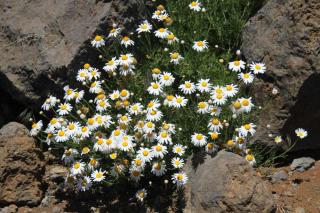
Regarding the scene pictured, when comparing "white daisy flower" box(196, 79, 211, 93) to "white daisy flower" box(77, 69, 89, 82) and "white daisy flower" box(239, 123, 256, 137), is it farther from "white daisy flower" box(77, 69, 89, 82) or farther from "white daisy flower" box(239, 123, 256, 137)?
"white daisy flower" box(77, 69, 89, 82)

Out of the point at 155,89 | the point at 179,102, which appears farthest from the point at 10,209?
the point at 179,102

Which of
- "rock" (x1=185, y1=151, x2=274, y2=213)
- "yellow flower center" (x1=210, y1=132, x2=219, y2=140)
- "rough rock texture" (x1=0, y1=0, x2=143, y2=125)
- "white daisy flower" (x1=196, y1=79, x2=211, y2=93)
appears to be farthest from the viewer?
"rough rock texture" (x1=0, y1=0, x2=143, y2=125)

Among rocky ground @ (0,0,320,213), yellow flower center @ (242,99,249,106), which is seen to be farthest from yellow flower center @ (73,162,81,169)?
yellow flower center @ (242,99,249,106)

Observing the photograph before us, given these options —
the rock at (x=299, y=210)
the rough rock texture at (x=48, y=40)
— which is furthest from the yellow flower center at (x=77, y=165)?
the rock at (x=299, y=210)

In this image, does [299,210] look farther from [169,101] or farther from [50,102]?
[50,102]

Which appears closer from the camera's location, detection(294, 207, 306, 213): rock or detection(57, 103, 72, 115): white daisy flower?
detection(294, 207, 306, 213): rock

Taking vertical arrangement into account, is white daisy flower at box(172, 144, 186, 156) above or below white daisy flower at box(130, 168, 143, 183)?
above

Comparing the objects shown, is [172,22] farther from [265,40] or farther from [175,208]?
[175,208]
